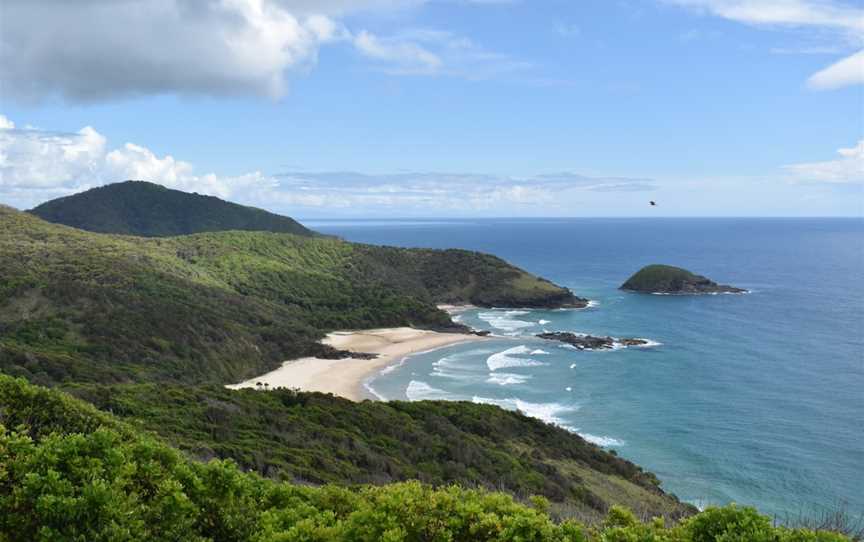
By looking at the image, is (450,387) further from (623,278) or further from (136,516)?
(623,278)

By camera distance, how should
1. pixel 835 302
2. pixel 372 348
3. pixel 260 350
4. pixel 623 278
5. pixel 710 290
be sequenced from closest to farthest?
pixel 260 350, pixel 372 348, pixel 835 302, pixel 710 290, pixel 623 278

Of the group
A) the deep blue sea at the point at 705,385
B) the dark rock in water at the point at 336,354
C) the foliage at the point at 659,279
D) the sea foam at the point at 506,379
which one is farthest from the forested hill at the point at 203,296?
the sea foam at the point at 506,379

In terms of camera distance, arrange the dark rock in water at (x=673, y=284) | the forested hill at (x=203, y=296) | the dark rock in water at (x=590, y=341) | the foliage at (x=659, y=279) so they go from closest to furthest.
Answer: the forested hill at (x=203, y=296) → the dark rock in water at (x=590, y=341) → the dark rock in water at (x=673, y=284) → the foliage at (x=659, y=279)

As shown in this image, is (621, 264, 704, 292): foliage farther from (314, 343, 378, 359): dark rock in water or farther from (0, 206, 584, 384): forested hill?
(314, 343, 378, 359): dark rock in water

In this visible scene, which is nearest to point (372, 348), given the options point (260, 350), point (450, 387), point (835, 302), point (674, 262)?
point (260, 350)

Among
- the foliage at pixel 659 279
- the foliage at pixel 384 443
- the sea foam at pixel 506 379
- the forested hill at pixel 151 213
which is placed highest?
the forested hill at pixel 151 213

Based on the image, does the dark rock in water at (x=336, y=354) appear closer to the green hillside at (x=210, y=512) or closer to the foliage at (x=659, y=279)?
the green hillside at (x=210, y=512)

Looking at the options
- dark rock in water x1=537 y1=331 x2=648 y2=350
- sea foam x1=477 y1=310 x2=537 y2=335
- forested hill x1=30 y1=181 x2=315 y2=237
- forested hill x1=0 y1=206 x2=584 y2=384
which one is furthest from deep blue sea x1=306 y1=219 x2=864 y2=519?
forested hill x1=30 y1=181 x2=315 y2=237
